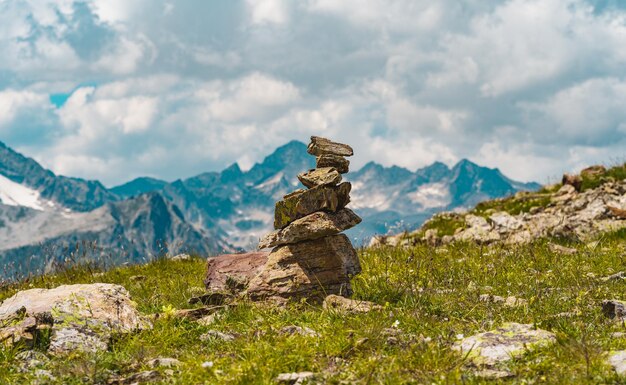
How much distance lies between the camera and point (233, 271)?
15633mm

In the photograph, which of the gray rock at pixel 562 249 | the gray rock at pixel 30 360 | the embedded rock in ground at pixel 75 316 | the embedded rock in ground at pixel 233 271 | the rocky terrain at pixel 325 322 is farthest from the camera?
the gray rock at pixel 562 249

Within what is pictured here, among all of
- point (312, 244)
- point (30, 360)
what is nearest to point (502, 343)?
point (312, 244)

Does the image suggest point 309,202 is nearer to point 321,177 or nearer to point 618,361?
point 321,177

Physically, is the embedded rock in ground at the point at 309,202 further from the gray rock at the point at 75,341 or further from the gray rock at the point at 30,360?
the gray rock at the point at 30,360

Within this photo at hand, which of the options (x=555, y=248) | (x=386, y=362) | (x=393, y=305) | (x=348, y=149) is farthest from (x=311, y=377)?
(x=555, y=248)

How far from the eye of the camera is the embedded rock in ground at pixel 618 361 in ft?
24.4

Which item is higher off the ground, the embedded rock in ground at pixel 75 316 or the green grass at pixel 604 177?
the green grass at pixel 604 177

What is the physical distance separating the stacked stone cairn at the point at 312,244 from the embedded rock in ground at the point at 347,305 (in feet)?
2.65

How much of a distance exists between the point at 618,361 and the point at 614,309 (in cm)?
271

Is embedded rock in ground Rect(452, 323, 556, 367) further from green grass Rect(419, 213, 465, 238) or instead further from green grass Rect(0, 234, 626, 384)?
green grass Rect(419, 213, 465, 238)

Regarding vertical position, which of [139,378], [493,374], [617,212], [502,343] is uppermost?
[617,212]

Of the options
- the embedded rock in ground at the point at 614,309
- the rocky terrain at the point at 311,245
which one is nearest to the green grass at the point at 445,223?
the rocky terrain at the point at 311,245

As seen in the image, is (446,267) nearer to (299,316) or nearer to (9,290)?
(299,316)

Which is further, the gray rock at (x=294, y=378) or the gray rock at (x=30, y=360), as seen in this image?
the gray rock at (x=30, y=360)
